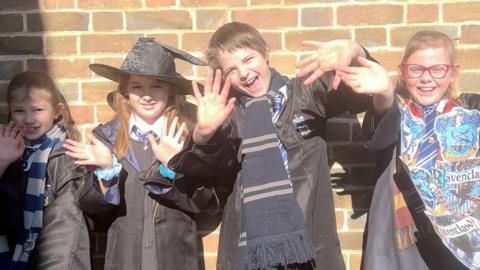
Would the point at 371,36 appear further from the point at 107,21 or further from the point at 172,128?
the point at 107,21

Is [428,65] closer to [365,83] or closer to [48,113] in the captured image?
[365,83]

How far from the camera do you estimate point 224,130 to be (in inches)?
124

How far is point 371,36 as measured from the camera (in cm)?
360

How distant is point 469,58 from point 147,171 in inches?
65.1

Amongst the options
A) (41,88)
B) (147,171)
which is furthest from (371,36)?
(41,88)

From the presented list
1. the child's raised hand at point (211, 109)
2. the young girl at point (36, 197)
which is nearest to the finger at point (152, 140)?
the child's raised hand at point (211, 109)

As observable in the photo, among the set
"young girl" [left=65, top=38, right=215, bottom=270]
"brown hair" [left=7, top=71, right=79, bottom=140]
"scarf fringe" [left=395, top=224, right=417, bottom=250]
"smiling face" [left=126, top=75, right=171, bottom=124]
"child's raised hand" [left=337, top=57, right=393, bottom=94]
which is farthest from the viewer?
"brown hair" [left=7, top=71, right=79, bottom=140]

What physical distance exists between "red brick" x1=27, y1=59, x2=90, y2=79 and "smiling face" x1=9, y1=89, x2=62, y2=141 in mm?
275

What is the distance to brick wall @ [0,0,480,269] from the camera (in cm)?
358

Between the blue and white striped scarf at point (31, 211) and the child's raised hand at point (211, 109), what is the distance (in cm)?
78

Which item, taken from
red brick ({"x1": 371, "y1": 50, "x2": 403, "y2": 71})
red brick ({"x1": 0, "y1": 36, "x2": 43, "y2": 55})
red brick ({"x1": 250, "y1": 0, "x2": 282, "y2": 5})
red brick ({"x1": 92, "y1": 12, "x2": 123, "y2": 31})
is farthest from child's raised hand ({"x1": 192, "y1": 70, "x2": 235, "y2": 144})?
red brick ({"x1": 0, "y1": 36, "x2": 43, "y2": 55})

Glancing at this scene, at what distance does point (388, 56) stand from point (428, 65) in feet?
1.60

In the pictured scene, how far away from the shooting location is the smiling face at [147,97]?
334 cm

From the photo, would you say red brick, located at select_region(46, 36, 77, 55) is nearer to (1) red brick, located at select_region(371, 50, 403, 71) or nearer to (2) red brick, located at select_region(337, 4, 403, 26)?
(2) red brick, located at select_region(337, 4, 403, 26)
